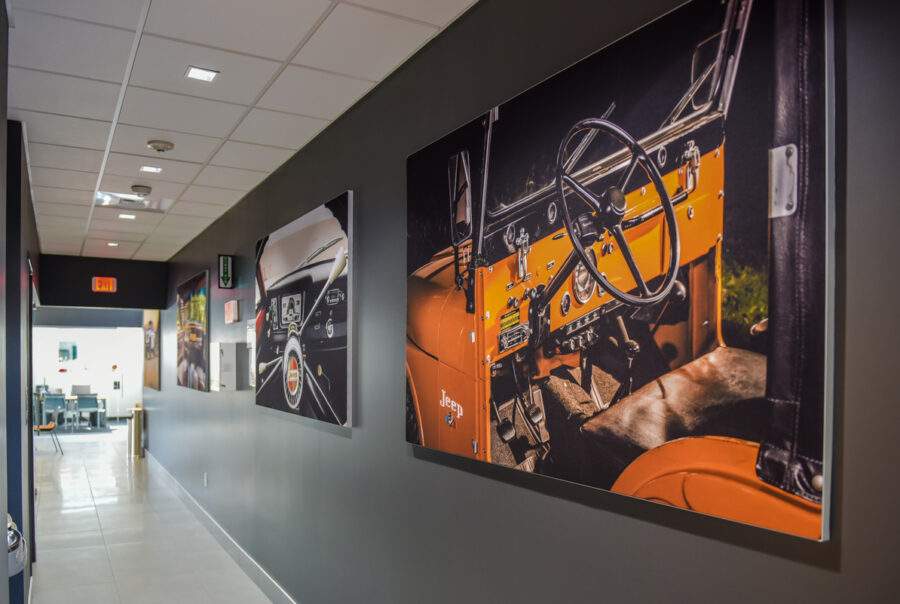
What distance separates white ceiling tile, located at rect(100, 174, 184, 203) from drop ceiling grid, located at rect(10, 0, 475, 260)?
0.07 feet

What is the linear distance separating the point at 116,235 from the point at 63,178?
2.75m

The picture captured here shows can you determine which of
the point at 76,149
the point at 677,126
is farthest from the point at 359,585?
the point at 76,149

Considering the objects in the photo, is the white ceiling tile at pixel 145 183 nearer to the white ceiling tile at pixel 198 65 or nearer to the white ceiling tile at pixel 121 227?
the white ceiling tile at pixel 121 227

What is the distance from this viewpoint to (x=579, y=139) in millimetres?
2131

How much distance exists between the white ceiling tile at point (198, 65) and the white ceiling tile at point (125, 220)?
3.32 m

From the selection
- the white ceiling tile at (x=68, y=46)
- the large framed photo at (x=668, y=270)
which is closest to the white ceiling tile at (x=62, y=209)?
the white ceiling tile at (x=68, y=46)

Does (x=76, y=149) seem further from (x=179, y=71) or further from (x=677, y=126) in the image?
(x=677, y=126)

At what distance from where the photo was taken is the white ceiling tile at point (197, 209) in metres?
6.24

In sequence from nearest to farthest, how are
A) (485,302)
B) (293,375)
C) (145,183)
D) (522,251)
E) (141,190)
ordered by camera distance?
(522,251), (485,302), (293,375), (145,183), (141,190)

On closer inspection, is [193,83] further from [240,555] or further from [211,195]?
[240,555]

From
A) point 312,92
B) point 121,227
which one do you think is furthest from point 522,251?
point 121,227

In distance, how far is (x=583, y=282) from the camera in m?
2.08

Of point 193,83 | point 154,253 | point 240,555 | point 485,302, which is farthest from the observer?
point 154,253

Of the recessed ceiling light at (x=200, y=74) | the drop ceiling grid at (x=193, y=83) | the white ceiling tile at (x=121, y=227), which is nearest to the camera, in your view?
the drop ceiling grid at (x=193, y=83)
